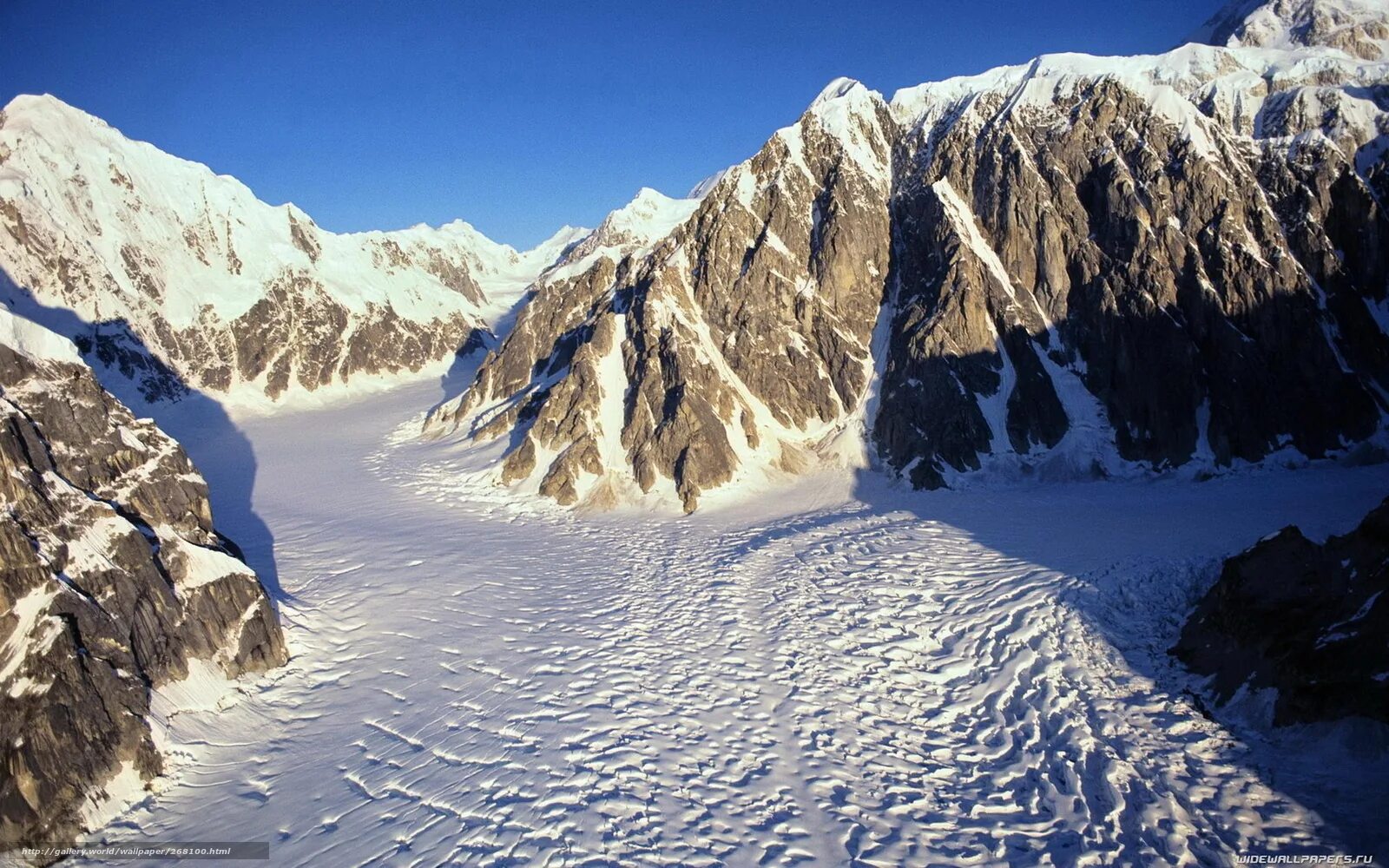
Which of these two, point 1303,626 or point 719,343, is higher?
point 719,343

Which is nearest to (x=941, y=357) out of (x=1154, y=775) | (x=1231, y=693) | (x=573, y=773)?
(x=1231, y=693)

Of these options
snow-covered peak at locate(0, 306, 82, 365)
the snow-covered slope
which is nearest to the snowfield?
the snow-covered slope

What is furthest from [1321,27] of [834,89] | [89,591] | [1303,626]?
[89,591]

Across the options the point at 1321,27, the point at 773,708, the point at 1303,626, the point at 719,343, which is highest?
the point at 1321,27

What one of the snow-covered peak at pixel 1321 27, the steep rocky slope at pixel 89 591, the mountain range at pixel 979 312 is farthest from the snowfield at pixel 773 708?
the snow-covered peak at pixel 1321 27

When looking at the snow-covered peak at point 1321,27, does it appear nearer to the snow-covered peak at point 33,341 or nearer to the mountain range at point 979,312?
the mountain range at point 979,312

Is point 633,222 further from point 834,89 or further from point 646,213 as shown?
point 834,89

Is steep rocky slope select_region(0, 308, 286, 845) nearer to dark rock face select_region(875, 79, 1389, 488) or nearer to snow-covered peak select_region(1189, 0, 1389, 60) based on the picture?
dark rock face select_region(875, 79, 1389, 488)
